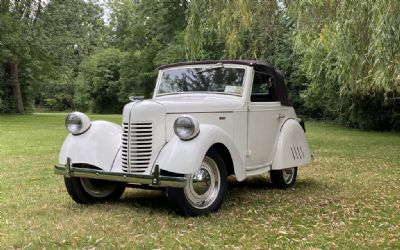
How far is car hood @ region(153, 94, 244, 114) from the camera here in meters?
5.55

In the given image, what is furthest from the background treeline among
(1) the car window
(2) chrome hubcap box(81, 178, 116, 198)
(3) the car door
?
(2) chrome hubcap box(81, 178, 116, 198)

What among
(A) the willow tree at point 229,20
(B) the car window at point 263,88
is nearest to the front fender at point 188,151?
(B) the car window at point 263,88

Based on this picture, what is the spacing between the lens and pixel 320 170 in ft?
29.0

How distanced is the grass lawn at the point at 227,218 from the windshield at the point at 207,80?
54.7 inches

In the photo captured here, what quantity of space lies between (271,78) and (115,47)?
47.3m

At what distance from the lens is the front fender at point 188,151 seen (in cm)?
488

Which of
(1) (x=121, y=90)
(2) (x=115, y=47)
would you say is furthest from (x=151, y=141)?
(2) (x=115, y=47)

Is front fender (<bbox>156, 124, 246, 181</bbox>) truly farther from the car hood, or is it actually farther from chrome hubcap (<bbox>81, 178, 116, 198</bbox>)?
chrome hubcap (<bbox>81, 178, 116, 198</bbox>)

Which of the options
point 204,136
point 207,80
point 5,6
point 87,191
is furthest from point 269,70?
point 5,6

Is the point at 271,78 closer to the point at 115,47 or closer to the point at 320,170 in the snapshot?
the point at 320,170

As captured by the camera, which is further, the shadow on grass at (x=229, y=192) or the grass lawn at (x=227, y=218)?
the shadow on grass at (x=229, y=192)

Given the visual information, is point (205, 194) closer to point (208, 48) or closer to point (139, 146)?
point (139, 146)

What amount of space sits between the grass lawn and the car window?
1.27 metres

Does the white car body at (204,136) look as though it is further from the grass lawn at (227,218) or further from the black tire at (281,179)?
the grass lawn at (227,218)
